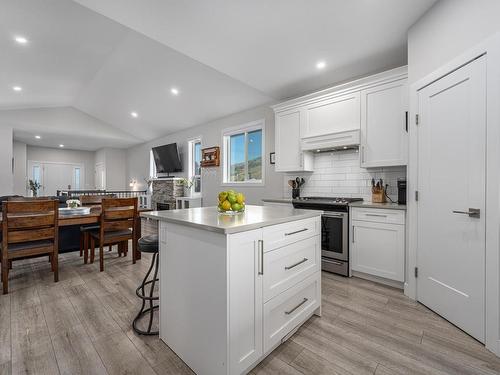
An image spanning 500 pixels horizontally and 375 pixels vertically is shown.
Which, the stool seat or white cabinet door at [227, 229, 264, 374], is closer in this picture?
white cabinet door at [227, 229, 264, 374]

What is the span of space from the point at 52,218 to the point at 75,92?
5.25 metres

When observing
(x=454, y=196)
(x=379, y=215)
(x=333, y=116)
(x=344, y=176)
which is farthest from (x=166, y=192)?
(x=454, y=196)

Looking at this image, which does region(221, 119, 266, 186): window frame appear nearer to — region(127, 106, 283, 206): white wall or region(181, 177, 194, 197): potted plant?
region(127, 106, 283, 206): white wall

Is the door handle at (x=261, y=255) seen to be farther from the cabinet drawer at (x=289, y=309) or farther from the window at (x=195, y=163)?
the window at (x=195, y=163)

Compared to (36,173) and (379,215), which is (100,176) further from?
(379,215)

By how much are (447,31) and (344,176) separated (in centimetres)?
192

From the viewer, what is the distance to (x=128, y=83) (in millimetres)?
5465

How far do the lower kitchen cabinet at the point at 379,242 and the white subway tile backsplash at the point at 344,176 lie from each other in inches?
23.3

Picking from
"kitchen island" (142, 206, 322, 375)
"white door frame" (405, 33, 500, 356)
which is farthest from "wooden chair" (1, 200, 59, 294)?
"white door frame" (405, 33, 500, 356)

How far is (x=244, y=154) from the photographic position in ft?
17.4

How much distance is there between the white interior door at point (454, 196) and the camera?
1.78 metres

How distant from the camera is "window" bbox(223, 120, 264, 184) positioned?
4984 millimetres

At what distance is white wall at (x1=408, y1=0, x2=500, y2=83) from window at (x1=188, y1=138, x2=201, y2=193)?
5.16 meters

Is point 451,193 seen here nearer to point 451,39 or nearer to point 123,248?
point 451,39
